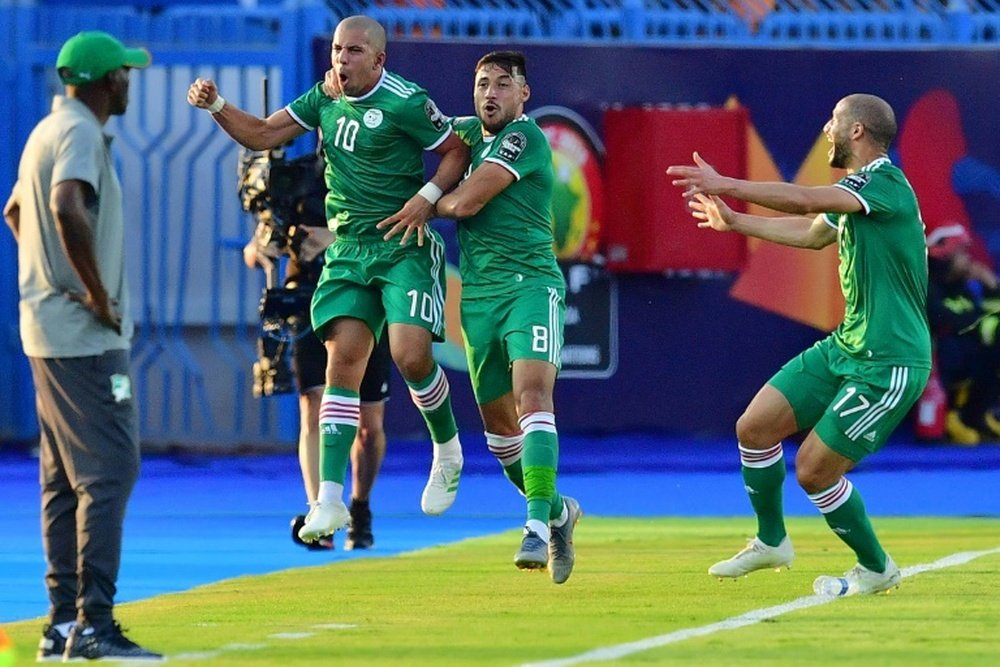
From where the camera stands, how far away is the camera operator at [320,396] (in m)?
12.3

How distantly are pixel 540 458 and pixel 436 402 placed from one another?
37.3 inches

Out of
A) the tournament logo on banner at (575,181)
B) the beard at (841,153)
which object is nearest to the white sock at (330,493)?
the beard at (841,153)

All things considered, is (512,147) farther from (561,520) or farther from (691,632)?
→ (691,632)

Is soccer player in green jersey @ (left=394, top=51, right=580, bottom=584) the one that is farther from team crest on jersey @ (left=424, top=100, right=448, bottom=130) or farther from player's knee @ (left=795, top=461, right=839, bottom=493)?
player's knee @ (left=795, top=461, right=839, bottom=493)

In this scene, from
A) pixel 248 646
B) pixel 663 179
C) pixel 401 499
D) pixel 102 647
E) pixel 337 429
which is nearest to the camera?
pixel 102 647

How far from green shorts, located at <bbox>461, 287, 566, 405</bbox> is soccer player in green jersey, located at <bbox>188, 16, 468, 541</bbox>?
224 mm

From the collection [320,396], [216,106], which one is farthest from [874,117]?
[320,396]

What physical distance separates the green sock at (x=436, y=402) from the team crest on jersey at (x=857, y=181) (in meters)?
2.33

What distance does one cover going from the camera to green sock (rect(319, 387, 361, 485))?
10.1 metres

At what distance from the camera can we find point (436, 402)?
1060cm

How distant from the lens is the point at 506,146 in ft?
32.8

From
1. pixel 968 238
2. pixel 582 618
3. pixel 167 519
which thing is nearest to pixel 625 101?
pixel 968 238

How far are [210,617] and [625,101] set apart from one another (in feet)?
37.8

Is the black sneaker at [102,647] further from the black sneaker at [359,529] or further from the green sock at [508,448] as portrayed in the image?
the black sneaker at [359,529]
